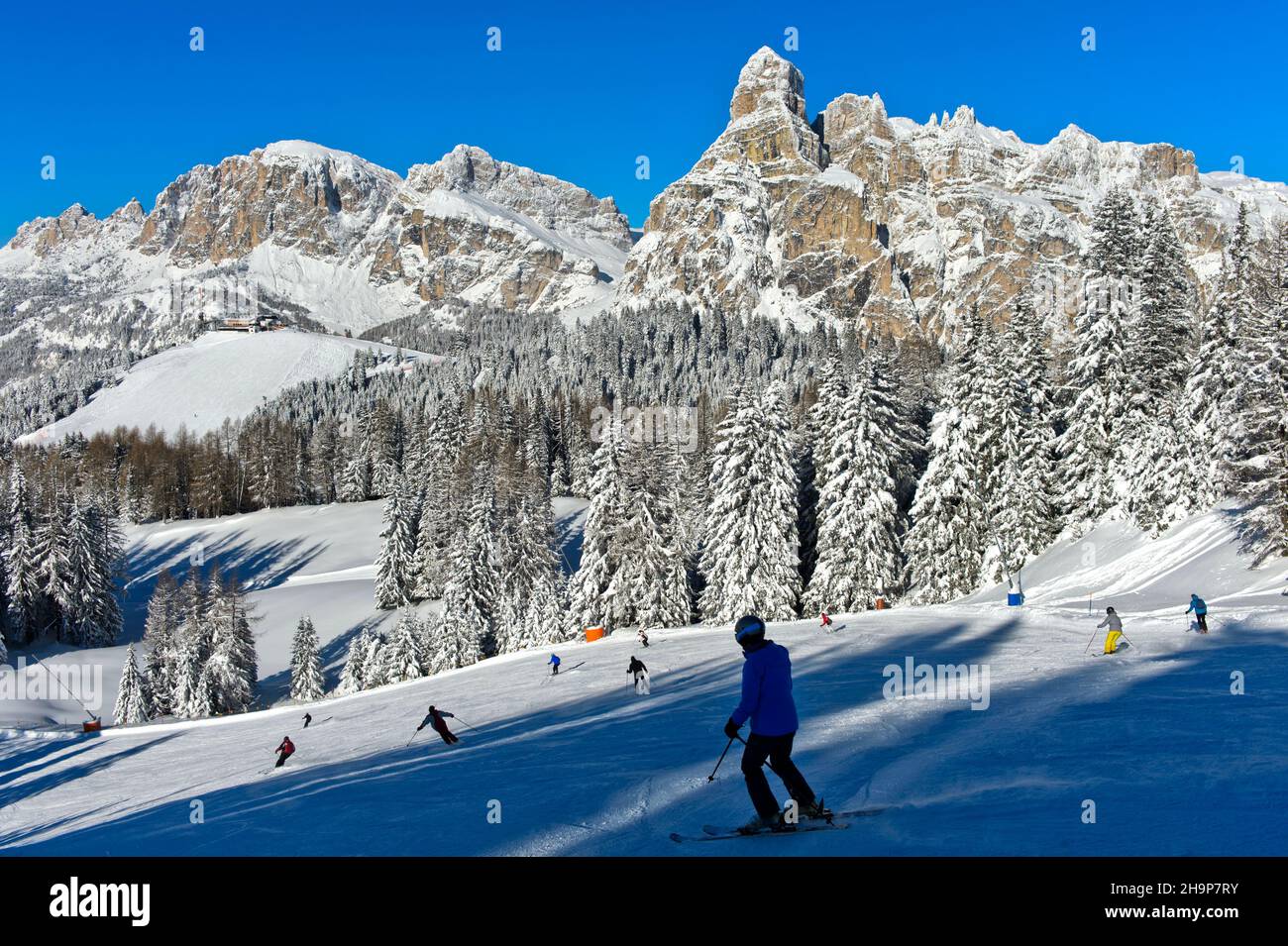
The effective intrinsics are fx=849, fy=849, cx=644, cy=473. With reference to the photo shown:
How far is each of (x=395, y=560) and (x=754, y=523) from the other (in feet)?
142

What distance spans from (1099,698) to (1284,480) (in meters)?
19.1

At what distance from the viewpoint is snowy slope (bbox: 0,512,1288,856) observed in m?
7.80

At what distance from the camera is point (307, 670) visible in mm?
60406

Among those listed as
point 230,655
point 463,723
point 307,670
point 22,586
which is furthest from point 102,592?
point 463,723

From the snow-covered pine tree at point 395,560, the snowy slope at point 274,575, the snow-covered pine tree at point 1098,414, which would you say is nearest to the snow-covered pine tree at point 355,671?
the snowy slope at point 274,575

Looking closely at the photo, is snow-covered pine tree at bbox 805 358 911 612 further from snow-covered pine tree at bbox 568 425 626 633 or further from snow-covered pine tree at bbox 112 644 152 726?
snow-covered pine tree at bbox 112 644 152 726

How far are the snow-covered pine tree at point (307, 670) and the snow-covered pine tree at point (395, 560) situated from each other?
1212 centimetres

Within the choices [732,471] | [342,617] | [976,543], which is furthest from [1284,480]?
[342,617]

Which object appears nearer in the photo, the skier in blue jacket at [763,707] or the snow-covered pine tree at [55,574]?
the skier in blue jacket at [763,707]

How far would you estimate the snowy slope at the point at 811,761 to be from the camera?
307 inches

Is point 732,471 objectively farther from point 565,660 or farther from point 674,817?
point 674,817

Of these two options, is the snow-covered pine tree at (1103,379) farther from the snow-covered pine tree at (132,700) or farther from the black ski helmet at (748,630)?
the snow-covered pine tree at (132,700)

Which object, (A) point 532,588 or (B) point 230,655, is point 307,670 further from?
(A) point 532,588
